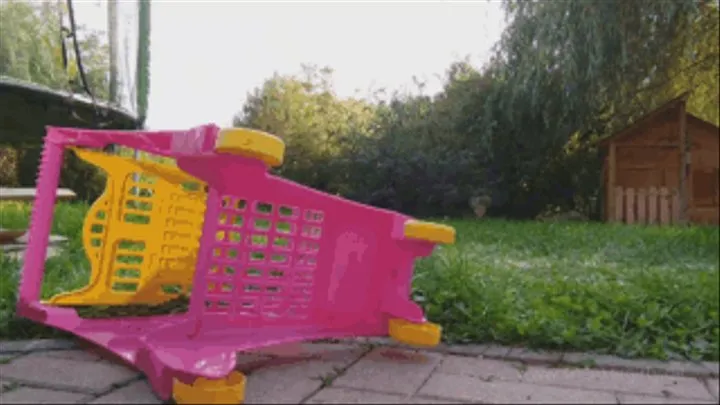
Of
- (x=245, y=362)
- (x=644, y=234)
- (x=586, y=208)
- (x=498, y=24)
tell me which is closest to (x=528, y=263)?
(x=586, y=208)

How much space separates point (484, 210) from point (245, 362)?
4543mm

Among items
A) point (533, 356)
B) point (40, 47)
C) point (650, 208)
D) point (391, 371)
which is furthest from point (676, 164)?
point (40, 47)

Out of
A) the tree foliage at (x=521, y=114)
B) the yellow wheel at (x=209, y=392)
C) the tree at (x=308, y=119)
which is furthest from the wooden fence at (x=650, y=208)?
the tree at (x=308, y=119)

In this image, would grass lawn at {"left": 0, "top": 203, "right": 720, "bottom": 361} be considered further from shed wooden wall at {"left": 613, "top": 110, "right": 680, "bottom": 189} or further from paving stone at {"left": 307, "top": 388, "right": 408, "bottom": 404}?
paving stone at {"left": 307, "top": 388, "right": 408, "bottom": 404}

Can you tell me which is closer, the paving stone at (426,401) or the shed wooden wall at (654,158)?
the paving stone at (426,401)

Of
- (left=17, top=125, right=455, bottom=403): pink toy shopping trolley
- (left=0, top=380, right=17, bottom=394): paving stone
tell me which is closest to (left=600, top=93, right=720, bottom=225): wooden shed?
(left=17, top=125, right=455, bottom=403): pink toy shopping trolley

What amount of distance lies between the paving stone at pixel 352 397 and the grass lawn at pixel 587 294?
44 centimetres

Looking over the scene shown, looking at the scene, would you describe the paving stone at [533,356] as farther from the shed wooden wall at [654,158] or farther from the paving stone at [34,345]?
the paving stone at [34,345]

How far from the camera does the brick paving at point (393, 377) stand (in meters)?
1.09

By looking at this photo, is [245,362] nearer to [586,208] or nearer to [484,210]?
[586,208]

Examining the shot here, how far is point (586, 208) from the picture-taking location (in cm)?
276

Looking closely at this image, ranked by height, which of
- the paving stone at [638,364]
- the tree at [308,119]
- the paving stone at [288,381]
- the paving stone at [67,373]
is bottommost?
the paving stone at [67,373]

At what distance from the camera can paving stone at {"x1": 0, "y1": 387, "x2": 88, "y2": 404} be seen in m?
1.09

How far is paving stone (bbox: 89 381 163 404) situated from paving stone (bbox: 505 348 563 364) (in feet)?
2.24
